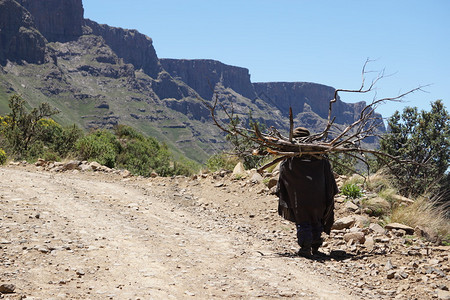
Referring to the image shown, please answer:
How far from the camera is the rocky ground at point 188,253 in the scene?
3.88m

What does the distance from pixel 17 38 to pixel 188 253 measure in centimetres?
21493

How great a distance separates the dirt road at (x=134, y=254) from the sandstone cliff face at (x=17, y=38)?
200 meters

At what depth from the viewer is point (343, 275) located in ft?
16.6

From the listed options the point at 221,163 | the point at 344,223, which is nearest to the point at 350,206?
the point at 344,223

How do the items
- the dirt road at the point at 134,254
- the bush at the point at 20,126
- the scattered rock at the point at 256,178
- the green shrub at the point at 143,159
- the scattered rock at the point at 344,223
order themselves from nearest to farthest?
the dirt road at the point at 134,254
the scattered rock at the point at 344,223
the scattered rock at the point at 256,178
the bush at the point at 20,126
the green shrub at the point at 143,159

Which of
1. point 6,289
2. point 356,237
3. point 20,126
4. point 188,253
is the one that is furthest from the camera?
point 20,126

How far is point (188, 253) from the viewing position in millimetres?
5281

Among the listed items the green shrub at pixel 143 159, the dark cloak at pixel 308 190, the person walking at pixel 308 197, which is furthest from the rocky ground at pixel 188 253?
the green shrub at pixel 143 159

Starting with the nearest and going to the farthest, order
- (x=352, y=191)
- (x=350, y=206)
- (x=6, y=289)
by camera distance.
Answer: (x=6, y=289) → (x=350, y=206) → (x=352, y=191)

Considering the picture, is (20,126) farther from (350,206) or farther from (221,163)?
(350,206)

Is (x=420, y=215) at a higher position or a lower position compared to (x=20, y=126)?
lower

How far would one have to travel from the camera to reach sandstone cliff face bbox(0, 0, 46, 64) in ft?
598

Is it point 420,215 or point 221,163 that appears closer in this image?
point 420,215

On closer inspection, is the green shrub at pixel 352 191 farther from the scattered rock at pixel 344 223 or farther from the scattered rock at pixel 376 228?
the scattered rock at pixel 376 228
